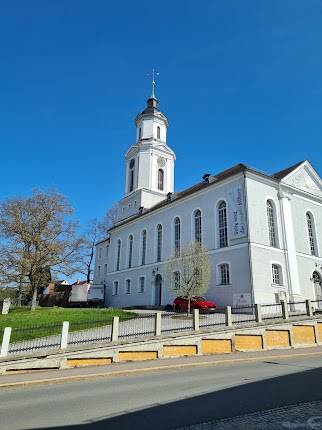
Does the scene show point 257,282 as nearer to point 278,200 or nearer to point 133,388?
point 278,200

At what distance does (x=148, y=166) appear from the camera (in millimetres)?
50219

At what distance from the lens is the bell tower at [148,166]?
49716mm

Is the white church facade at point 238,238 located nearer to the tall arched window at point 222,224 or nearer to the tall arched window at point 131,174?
the tall arched window at point 222,224

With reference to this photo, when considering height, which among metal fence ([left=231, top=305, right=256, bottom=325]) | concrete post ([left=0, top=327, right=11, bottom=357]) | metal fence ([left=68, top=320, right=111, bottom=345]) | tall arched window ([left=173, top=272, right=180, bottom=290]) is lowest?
concrete post ([left=0, top=327, right=11, bottom=357])

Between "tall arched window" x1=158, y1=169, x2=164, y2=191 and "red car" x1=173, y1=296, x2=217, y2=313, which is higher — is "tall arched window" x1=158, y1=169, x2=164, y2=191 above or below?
above

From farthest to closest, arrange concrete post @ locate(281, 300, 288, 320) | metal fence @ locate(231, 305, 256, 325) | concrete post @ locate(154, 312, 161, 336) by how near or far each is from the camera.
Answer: concrete post @ locate(281, 300, 288, 320), metal fence @ locate(231, 305, 256, 325), concrete post @ locate(154, 312, 161, 336)

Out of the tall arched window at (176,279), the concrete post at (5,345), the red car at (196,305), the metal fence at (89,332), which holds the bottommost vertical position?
the concrete post at (5,345)

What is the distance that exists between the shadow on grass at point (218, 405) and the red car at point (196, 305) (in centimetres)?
1654

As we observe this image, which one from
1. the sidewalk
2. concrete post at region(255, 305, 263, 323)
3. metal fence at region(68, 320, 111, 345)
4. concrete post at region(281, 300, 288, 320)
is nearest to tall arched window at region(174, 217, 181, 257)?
concrete post at region(281, 300, 288, 320)

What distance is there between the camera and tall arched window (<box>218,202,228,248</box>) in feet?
103

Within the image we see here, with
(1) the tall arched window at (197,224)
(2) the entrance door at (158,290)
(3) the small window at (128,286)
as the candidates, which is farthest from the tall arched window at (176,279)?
(3) the small window at (128,286)

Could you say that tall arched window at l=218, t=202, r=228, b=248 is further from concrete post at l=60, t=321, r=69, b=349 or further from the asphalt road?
→ the asphalt road

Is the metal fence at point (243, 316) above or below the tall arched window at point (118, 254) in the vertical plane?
below

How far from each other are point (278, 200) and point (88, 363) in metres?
23.5
